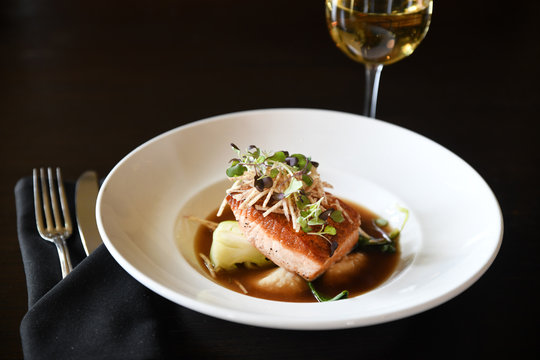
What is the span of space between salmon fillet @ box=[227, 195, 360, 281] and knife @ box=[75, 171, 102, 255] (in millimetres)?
556

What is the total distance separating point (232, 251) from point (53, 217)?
778 mm

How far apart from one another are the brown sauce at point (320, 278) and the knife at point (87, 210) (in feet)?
1.32

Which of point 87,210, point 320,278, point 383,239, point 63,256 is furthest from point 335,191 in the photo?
point 63,256

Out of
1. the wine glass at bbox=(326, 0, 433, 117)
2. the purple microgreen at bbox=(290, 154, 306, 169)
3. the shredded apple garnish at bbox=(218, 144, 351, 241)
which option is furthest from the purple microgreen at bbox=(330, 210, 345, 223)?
the wine glass at bbox=(326, 0, 433, 117)

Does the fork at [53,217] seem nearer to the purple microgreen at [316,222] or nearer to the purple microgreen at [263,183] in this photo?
the purple microgreen at [263,183]

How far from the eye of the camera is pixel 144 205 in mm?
2123

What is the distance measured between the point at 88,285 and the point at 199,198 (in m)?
0.69

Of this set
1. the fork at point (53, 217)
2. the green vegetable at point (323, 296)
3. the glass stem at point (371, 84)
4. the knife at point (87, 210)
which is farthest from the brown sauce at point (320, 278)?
the glass stem at point (371, 84)

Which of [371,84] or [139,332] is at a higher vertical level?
[371,84]

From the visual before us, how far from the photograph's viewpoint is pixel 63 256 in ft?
6.62

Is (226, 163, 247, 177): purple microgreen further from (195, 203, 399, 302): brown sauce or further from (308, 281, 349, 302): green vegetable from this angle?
(308, 281, 349, 302): green vegetable

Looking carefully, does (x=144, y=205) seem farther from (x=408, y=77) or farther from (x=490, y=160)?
(x=408, y=77)

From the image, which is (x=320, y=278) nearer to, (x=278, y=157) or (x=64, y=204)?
(x=278, y=157)

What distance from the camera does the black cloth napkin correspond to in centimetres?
160
